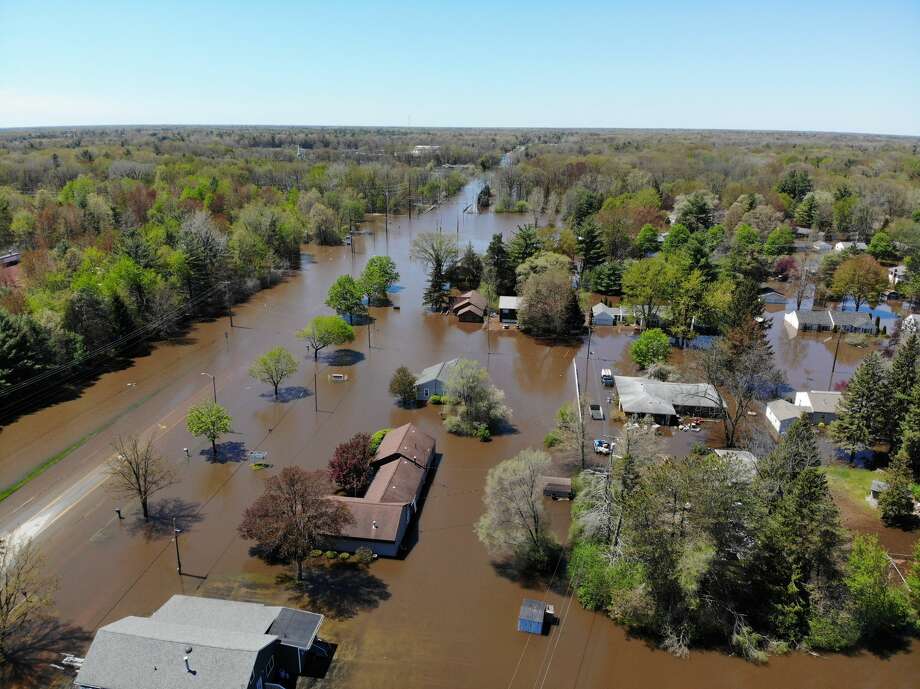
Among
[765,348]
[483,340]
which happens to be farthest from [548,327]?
[765,348]

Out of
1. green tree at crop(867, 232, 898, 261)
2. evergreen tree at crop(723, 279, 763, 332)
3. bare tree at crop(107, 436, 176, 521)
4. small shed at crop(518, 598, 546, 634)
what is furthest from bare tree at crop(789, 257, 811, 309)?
bare tree at crop(107, 436, 176, 521)

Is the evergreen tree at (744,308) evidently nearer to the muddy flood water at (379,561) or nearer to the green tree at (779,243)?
the muddy flood water at (379,561)

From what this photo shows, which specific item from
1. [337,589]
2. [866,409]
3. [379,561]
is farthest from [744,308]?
[337,589]

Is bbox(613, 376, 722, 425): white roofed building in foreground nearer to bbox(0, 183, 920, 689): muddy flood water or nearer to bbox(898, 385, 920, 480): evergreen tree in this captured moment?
bbox(0, 183, 920, 689): muddy flood water

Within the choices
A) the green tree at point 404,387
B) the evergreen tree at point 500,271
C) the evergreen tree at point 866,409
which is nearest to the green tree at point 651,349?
the evergreen tree at point 866,409

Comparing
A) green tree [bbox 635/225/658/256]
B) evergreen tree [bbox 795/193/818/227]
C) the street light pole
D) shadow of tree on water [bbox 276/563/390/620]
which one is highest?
evergreen tree [bbox 795/193/818/227]

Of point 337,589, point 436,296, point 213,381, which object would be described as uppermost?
point 436,296

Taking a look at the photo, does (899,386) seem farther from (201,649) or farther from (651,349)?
(201,649)
